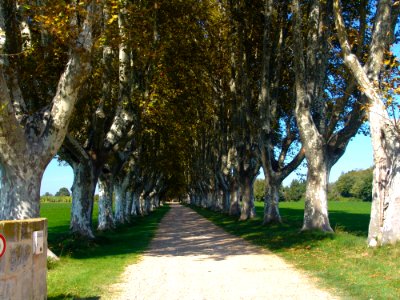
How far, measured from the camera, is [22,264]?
6.29 m

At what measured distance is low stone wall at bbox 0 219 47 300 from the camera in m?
5.79

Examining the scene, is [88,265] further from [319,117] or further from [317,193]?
[319,117]

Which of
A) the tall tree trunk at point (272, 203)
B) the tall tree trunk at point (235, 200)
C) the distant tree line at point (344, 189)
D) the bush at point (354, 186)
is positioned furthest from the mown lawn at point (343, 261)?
the bush at point (354, 186)

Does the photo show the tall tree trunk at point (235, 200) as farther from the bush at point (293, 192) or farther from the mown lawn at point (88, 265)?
the bush at point (293, 192)

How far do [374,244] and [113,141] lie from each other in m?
9.77

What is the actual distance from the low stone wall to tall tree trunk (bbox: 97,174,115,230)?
18.8m

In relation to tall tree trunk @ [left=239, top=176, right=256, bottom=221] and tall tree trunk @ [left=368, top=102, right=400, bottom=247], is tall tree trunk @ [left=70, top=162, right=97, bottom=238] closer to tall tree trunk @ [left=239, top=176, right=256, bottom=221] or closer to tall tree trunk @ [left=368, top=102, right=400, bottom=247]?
tall tree trunk @ [left=368, top=102, right=400, bottom=247]

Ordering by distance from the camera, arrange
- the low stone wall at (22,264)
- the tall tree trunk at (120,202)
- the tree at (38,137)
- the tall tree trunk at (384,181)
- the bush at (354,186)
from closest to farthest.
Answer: the low stone wall at (22,264)
the tree at (38,137)
the tall tree trunk at (384,181)
the tall tree trunk at (120,202)
the bush at (354,186)

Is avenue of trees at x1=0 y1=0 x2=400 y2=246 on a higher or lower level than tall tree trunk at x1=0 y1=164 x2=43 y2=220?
higher

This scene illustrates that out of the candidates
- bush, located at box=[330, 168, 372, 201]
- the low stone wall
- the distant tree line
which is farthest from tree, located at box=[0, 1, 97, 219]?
bush, located at box=[330, 168, 372, 201]

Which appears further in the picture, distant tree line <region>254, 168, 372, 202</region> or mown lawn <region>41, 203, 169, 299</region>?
distant tree line <region>254, 168, 372, 202</region>

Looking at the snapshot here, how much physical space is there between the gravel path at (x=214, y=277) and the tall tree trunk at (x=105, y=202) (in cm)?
1000

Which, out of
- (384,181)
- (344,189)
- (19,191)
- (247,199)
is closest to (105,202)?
(247,199)

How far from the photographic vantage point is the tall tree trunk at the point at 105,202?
25875 millimetres
